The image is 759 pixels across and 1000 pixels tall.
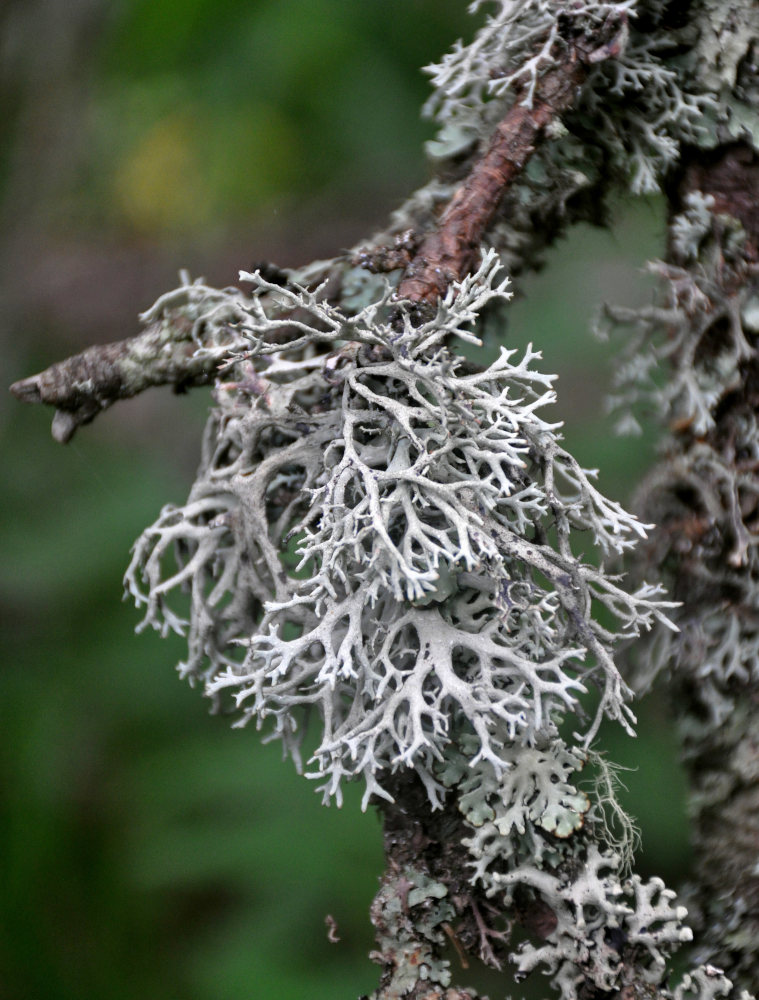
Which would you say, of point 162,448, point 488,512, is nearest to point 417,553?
point 488,512

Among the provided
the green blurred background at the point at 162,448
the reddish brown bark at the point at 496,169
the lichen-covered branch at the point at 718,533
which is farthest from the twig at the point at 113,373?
the green blurred background at the point at 162,448

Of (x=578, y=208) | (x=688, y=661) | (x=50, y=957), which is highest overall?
(x=578, y=208)

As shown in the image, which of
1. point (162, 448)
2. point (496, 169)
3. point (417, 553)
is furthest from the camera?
point (162, 448)

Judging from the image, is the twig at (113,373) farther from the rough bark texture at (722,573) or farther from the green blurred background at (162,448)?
the green blurred background at (162,448)

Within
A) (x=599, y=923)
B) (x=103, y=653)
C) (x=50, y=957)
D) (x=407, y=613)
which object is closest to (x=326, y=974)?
(x=50, y=957)

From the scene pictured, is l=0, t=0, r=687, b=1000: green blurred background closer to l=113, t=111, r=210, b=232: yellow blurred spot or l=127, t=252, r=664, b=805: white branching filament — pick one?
l=113, t=111, r=210, b=232: yellow blurred spot

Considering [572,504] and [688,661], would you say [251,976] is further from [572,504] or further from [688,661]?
[572,504]

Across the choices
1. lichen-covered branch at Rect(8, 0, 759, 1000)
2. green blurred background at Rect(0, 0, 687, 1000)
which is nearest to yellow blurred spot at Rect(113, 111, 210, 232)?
green blurred background at Rect(0, 0, 687, 1000)

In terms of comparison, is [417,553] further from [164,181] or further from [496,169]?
[164,181]
